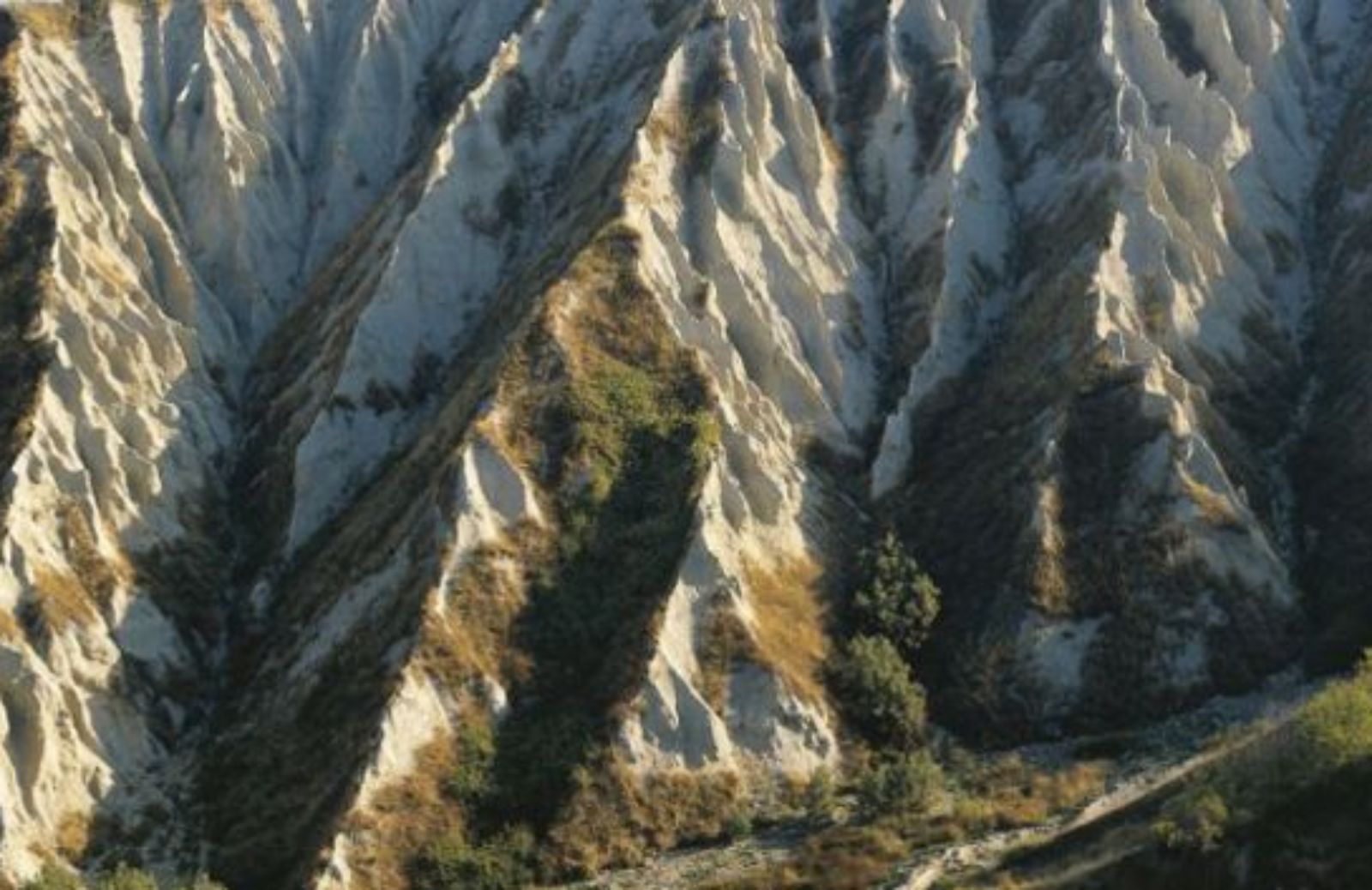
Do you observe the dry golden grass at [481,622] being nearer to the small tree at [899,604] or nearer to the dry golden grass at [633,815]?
the dry golden grass at [633,815]

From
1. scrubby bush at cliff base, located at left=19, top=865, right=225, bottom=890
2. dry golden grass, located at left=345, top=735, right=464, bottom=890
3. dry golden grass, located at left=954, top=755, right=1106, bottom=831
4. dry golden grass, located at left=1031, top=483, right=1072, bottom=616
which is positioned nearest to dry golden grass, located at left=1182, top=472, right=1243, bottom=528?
dry golden grass, located at left=1031, top=483, right=1072, bottom=616

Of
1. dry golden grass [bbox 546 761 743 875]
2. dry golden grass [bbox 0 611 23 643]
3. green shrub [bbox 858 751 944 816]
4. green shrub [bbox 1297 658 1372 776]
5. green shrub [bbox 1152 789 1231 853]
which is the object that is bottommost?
green shrub [bbox 1152 789 1231 853]

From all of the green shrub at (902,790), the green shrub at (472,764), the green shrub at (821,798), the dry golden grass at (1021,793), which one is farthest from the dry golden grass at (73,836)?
the dry golden grass at (1021,793)

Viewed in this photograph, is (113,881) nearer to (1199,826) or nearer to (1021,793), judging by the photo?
(1021,793)

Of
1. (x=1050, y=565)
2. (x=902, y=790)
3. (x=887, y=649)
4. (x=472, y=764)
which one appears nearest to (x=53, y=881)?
(x=472, y=764)

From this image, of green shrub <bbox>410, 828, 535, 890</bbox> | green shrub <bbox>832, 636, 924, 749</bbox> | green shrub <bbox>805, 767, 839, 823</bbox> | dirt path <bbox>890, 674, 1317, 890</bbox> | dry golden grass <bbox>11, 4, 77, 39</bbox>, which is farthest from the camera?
dry golden grass <bbox>11, 4, 77, 39</bbox>

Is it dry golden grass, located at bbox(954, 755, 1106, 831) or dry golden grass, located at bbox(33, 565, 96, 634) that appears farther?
dry golden grass, located at bbox(33, 565, 96, 634)

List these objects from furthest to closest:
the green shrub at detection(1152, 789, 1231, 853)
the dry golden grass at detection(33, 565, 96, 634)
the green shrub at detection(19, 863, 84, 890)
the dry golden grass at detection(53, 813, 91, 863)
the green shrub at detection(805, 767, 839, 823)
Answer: the dry golden grass at detection(33, 565, 96, 634), the dry golden grass at detection(53, 813, 91, 863), the green shrub at detection(805, 767, 839, 823), the green shrub at detection(19, 863, 84, 890), the green shrub at detection(1152, 789, 1231, 853)

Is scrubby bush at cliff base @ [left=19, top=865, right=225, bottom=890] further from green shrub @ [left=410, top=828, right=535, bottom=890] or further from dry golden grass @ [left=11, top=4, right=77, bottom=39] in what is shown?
dry golden grass @ [left=11, top=4, right=77, bottom=39]
